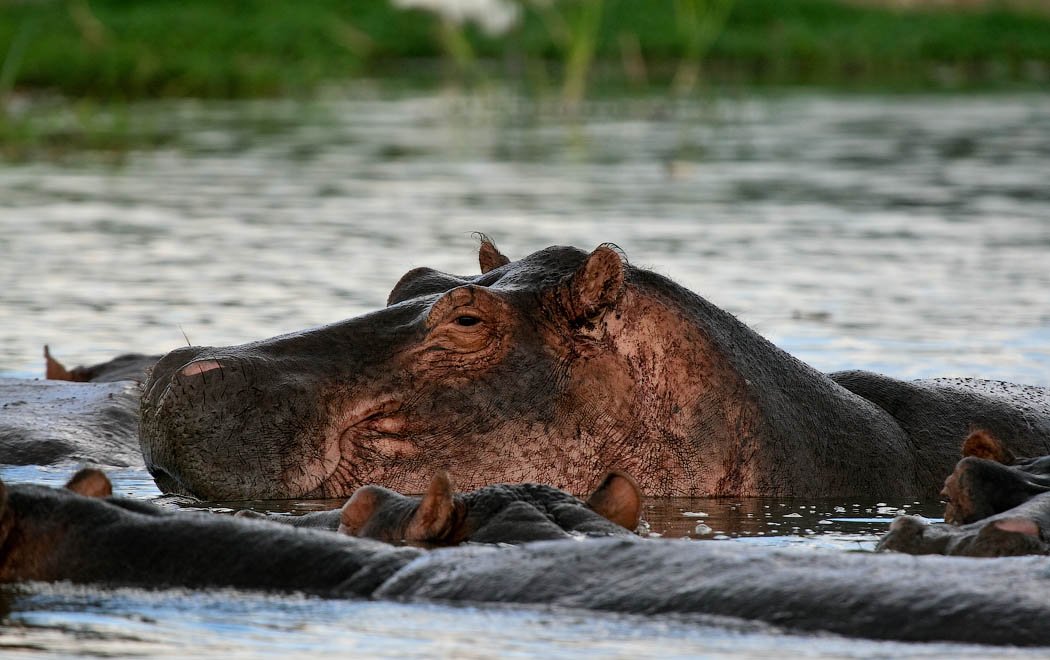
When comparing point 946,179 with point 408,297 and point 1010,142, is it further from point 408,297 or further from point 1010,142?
point 408,297

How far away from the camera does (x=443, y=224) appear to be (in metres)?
13.8

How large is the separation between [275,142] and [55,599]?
17389mm

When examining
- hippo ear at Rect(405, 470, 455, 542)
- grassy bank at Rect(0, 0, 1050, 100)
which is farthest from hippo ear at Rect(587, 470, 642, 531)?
grassy bank at Rect(0, 0, 1050, 100)

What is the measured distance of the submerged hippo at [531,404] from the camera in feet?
17.3

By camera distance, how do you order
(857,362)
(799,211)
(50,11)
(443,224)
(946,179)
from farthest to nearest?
(50,11) → (946,179) → (799,211) → (443,224) → (857,362)

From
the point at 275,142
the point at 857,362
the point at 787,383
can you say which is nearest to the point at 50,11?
the point at 275,142

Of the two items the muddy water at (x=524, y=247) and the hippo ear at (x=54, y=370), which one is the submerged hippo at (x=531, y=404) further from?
the hippo ear at (x=54, y=370)

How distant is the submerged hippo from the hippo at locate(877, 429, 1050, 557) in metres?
0.85

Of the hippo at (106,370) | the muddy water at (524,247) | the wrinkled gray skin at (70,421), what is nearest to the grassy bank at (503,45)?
the muddy water at (524,247)

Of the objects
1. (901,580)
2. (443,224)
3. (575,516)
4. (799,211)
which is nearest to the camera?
(901,580)

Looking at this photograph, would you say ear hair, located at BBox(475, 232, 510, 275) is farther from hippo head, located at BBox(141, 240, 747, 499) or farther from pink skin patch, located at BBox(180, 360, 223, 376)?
pink skin patch, located at BBox(180, 360, 223, 376)

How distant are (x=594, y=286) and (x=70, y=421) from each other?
2010 millimetres

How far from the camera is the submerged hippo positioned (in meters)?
5.27

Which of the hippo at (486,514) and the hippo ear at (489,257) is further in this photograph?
the hippo ear at (489,257)
